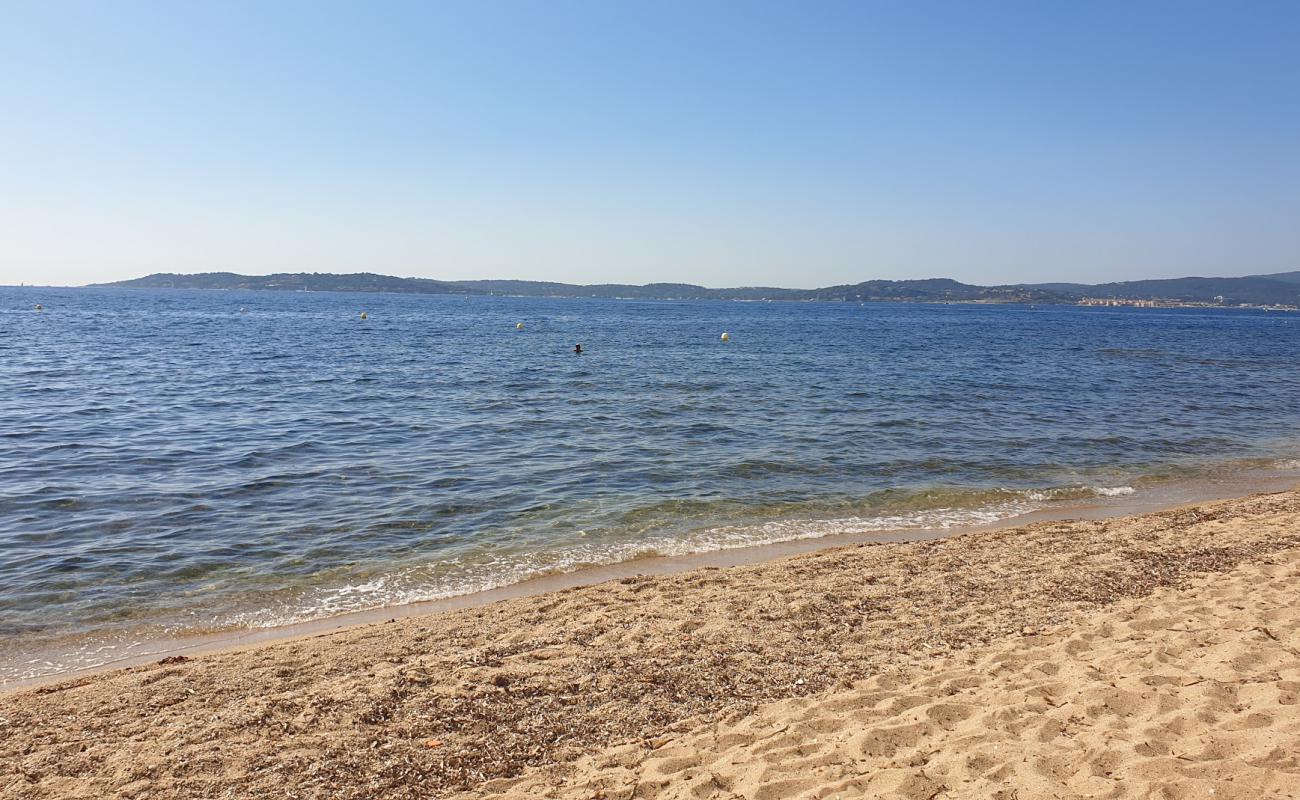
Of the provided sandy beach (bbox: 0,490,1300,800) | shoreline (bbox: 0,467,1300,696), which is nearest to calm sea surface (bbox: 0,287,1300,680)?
shoreline (bbox: 0,467,1300,696)

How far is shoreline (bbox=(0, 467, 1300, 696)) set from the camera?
7762mm

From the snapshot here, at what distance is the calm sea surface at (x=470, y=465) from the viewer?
9594 mm

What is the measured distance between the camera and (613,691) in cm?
596

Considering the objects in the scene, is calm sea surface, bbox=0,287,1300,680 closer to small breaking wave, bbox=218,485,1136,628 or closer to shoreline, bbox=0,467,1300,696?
small breaking wave, bbox=218,485,1136,628

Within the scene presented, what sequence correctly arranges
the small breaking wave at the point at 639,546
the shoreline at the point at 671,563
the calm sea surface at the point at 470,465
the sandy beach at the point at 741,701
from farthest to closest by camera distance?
the calm sea surface at the point at 470,465 → the small breaking wave at the point at 639,546 → the shoreline at the point at 671,563 → the sandy beach at the point at 741,701

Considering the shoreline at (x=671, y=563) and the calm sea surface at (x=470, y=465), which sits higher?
the calm sea surface at (x=470, y=465)

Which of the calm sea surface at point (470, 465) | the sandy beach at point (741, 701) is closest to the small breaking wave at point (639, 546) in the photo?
the calm sea surface at point (470, 465)

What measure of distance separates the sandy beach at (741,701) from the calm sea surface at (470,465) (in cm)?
234

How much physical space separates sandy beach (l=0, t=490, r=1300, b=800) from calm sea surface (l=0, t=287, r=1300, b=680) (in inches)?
92.1

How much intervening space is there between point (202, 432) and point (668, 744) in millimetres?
17809

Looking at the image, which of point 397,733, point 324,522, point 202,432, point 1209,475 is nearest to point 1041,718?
point 397,733

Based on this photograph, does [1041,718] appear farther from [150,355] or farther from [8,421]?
[150,355]

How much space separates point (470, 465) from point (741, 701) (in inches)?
426

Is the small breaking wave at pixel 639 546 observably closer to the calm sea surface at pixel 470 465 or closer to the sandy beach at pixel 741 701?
the calm sea surface at pixel 470 465
